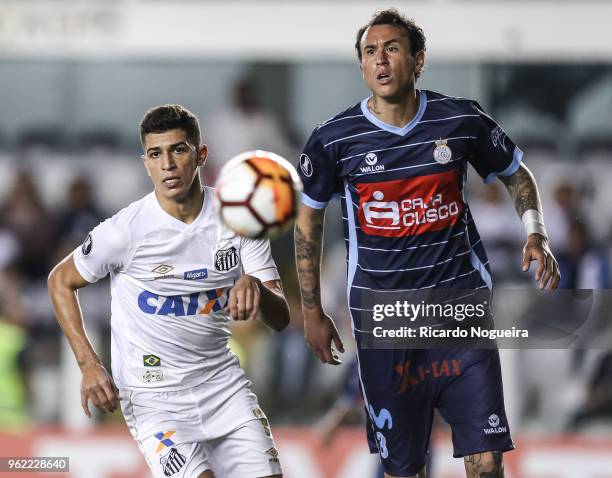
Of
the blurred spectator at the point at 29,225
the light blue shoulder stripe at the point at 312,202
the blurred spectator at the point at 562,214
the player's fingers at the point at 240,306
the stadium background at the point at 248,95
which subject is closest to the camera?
the player's fingers at the point at 240,306

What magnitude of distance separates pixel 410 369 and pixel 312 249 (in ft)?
2.33

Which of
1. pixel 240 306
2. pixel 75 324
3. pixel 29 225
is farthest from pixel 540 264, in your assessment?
pixel 29 225

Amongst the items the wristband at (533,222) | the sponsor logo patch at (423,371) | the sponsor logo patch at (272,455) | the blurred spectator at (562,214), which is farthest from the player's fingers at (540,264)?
the blurred spectator at (562,214)

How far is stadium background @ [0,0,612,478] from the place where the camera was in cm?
1074

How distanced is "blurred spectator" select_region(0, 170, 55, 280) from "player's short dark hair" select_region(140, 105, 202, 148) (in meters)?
5.85

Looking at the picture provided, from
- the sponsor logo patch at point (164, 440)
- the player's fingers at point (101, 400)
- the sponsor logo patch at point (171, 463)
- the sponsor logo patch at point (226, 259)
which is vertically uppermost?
the sponsor logo patch at point (226, 259)

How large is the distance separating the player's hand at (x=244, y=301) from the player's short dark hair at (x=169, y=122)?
2.91 ft

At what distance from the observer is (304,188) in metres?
5.43

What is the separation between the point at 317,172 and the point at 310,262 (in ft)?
1.45

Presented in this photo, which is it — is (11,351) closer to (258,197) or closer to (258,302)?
(258,197)

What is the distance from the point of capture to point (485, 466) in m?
5.16

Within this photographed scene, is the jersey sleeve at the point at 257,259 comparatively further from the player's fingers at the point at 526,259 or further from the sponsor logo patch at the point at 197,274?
the player's fingers at the point at 526,259

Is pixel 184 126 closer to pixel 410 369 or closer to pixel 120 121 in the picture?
pixel 410 369

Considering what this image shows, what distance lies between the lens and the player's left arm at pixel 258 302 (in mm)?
4703
